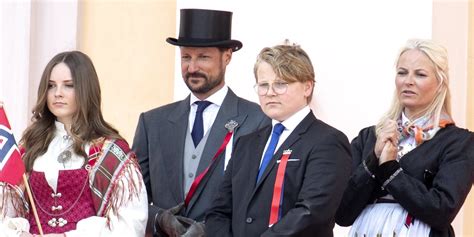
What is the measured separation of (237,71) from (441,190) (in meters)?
2.08

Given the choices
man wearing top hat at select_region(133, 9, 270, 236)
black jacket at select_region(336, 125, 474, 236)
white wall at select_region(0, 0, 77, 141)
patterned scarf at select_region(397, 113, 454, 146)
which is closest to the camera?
black jacket at select_region(336, 125, 474, 236)

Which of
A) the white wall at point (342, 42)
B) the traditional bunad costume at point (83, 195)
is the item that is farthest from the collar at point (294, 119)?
the white wall at point (342, 42)

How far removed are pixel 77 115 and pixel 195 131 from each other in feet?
2.35

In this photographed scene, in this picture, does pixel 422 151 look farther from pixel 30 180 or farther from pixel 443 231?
pixel 30 180

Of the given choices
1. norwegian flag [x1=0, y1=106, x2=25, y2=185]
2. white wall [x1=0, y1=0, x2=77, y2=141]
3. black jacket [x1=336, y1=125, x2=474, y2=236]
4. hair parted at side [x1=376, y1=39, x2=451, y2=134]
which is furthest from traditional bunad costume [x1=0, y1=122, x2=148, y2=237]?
white wall [x1=0, y1=0, x2=77, y2=141]

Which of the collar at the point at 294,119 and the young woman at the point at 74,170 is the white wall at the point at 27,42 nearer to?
the young woman at the point at 74,170

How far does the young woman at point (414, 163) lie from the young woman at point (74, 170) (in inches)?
41.6

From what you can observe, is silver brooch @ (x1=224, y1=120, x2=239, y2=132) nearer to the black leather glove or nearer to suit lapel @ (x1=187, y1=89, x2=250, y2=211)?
suit lapel @ (x1=187, y1=89, x2=250, y2=211)

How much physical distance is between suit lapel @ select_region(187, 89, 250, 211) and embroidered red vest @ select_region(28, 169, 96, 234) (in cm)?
61

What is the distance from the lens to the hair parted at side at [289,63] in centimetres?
763

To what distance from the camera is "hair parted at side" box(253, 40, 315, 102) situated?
25.0ft

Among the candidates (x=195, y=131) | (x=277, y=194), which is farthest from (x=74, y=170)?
(x=277, y=194)

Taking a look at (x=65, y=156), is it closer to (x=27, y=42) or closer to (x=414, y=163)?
(x=414, y=163)

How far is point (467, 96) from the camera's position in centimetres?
956
